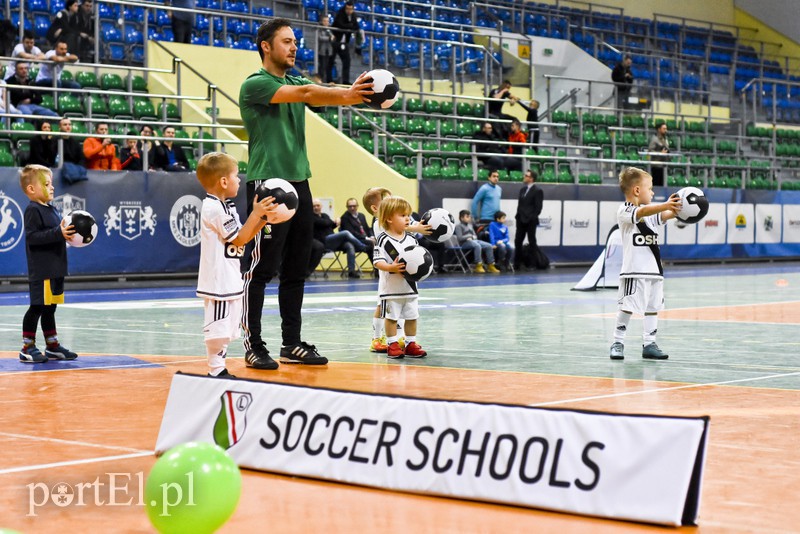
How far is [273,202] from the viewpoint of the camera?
6941 millimetres

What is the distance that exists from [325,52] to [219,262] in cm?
2237

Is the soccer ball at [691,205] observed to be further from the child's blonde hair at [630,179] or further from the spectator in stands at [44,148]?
the spectator in stands at [44,148]

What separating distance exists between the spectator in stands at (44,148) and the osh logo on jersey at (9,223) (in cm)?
87

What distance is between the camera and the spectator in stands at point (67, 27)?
23.9 metres

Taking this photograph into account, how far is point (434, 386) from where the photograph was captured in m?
7.87

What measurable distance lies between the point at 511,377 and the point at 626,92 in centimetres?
2934

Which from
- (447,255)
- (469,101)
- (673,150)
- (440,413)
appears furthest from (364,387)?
(673,150)

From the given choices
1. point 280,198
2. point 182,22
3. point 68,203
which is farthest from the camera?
point 182,22

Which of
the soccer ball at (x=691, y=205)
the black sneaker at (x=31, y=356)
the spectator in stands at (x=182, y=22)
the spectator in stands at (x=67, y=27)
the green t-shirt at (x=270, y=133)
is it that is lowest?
the black sneaker at (x=31, y=356)

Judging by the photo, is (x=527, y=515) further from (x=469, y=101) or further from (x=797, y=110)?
(x=797, y=110)

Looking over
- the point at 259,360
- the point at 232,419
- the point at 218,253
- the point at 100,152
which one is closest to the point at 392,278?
the point at 259,360

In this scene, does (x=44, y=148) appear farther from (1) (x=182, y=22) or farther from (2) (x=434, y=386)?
(2) (x=434, y=386)

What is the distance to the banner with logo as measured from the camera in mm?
4246

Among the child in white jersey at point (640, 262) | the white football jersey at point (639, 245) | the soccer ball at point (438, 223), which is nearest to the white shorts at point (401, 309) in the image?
the soccer ball at point (438, 223)
